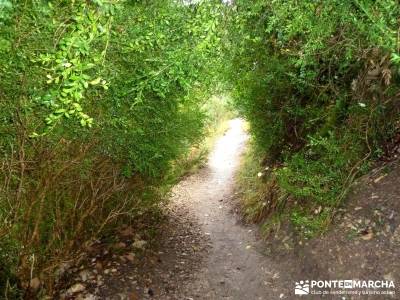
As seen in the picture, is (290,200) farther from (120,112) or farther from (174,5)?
(174,5)

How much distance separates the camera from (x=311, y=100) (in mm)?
7035

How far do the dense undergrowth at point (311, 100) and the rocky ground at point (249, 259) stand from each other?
1.10 ft

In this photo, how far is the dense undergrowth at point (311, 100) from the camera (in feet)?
12.4

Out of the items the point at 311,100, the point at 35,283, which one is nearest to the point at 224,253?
the point at 35,283

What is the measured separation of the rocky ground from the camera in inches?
176

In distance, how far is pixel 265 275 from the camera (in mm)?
5516

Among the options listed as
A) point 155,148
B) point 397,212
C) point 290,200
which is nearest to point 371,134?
point 397,212

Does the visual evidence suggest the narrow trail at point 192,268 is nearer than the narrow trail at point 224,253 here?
Yes
